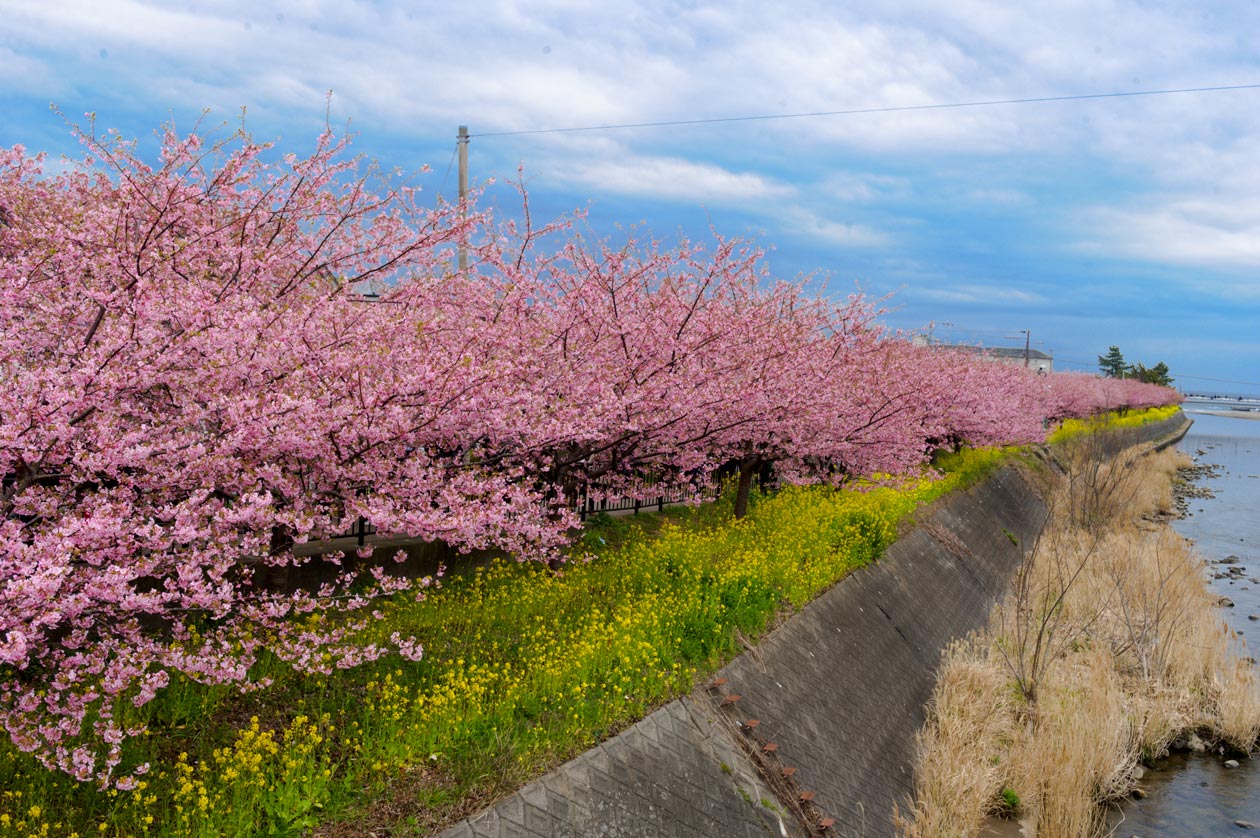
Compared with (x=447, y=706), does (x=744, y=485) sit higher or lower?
higher

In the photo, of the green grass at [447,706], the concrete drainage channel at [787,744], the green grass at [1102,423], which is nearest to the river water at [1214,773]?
the concrete drainage channel at [787,744]

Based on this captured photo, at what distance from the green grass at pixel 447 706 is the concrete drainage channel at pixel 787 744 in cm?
25

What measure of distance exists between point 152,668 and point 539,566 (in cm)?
597

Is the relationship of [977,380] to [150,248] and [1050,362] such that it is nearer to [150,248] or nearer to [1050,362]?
[150,248]

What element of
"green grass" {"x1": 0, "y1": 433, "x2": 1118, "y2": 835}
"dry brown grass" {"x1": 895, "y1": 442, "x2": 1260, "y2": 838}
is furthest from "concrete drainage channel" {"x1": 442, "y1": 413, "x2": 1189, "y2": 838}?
"dry brown grass" {"x1": 895, "y1": 442, "x2": 1260, "y2": 838}

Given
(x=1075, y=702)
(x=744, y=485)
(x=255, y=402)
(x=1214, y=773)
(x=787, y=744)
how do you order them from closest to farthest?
1. (x=255, y=402)
2. (x=787, y=744)
3. (x=1075, y=702)
4. (x=1214, y=773)
5. (x=744, y=485)

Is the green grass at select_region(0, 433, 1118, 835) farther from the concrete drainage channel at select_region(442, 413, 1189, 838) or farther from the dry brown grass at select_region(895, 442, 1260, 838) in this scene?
the dry brown grass at select_region(895, 442, 1260, 838)

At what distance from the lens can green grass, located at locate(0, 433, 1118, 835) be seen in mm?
5516

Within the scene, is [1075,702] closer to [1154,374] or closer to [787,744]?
[787,744]

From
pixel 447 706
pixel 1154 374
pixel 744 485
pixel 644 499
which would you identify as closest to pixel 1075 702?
pixel 744 485

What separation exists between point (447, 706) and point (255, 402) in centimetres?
286

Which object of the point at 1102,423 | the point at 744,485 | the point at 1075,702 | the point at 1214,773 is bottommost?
the point at 1214,773

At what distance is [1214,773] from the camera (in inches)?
512

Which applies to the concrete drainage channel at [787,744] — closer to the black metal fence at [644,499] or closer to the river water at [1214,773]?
the river water at [1214,773]
